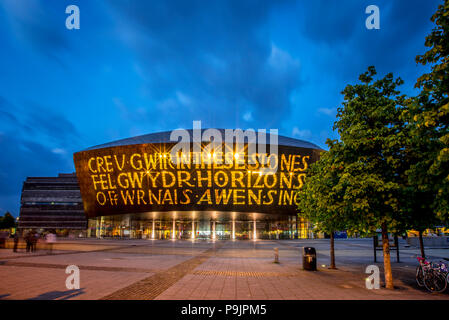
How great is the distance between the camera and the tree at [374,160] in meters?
9.30

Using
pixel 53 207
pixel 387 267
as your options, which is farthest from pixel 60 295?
pixel 53 207

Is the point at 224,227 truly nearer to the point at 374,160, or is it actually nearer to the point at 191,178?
the point at 191,178

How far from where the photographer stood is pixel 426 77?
7.09 m

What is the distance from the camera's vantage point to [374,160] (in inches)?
383

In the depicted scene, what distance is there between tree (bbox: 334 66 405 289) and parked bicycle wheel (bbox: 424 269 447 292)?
1.14 meters

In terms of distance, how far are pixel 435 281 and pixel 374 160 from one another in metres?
4.52

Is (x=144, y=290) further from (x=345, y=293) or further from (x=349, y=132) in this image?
(x=349, y=132)

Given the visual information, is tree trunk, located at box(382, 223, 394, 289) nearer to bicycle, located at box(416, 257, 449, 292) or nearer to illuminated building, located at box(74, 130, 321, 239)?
bicycle, located at box(416, 257, 449, 292)

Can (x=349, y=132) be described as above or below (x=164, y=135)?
below

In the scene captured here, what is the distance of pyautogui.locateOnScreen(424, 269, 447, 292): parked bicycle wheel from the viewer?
29.6ft

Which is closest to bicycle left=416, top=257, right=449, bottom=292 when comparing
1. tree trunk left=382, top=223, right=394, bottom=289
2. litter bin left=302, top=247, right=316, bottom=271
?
tree trunk left=382, top=223, right=394, bottom=289

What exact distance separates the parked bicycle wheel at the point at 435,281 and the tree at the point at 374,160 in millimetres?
1142

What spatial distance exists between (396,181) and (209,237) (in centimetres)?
5034
